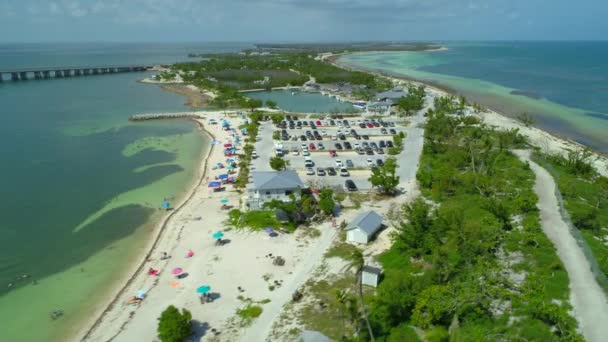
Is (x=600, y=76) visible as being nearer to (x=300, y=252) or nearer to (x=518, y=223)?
(x=518, y=223)

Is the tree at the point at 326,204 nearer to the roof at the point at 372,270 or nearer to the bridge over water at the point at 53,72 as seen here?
the roof at the point at 372,270

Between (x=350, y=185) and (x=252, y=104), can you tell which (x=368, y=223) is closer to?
(x=350, y=185)

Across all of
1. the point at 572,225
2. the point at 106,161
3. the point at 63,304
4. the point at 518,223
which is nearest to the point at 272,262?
the point at 63,304

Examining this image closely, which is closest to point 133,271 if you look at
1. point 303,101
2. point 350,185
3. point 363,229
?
point 363,229

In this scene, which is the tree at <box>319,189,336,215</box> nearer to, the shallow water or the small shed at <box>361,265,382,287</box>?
the small shed at <box>361,265,382,287</box>

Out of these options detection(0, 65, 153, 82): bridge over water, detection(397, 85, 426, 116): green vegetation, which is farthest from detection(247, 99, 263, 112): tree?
detection(0, 65, 153, 82): bridge over water

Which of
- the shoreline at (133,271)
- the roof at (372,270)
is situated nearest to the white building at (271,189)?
the shoreline at (133,271)
